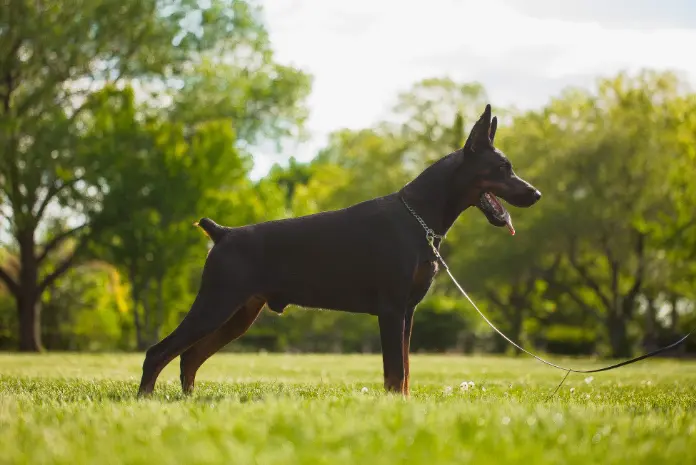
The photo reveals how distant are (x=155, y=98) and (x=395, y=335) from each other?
27.2 metres

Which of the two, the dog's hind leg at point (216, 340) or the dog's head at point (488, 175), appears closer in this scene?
the dog's head at point (488, 175)

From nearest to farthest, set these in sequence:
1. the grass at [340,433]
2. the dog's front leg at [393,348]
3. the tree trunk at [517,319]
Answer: the grass at [340,433] → the dog's front leg at [393,348] → the tree trunk at [517,319]

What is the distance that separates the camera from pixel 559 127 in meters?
37.2

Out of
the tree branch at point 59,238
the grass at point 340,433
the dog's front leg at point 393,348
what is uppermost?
the tree branch at point 59,238

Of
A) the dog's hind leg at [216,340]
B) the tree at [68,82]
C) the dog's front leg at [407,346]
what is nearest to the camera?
the dog's front leg at [407,346]

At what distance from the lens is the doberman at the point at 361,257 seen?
709cm

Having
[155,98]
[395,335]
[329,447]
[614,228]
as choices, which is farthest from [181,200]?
[329,447]

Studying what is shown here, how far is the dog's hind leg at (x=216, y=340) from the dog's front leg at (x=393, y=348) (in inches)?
46.5

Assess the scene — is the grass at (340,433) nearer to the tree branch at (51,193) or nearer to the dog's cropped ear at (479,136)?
the dog's cropped ear at (479,136)

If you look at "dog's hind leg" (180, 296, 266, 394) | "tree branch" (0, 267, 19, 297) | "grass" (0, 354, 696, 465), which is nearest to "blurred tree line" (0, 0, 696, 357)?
"tree branch" (0, 267, 19, 297)

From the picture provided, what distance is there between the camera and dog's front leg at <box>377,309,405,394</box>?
693cm

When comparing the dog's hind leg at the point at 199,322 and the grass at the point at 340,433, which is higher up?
the dog's hind leg at the point at 199,322

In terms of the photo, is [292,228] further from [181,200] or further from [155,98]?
[155,98]

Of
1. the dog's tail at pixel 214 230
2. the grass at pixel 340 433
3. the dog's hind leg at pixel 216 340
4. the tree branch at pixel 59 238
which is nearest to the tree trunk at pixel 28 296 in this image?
the tree branch at pixel 59 238
